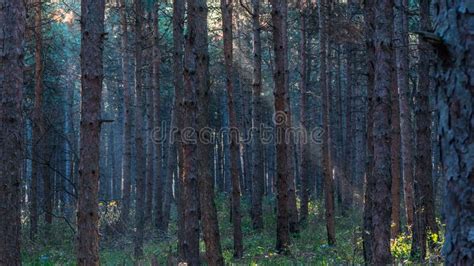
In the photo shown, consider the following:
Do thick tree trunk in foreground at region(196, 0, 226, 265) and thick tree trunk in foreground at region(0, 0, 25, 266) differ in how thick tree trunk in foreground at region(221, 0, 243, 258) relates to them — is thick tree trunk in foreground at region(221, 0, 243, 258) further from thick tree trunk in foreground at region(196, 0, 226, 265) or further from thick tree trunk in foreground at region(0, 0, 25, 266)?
thick tree trunk in foreground at region(0, 0, 25, 266)

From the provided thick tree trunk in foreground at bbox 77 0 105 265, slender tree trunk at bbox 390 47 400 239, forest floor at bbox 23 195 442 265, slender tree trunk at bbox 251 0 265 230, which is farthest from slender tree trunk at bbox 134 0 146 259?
thick tree trunk in foreground at bbox 77 0 105 265

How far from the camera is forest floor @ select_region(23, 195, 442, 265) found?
41.3 ft

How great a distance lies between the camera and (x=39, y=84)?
18016 mm

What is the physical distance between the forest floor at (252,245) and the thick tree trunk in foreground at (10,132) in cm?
305

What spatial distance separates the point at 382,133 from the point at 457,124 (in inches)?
222

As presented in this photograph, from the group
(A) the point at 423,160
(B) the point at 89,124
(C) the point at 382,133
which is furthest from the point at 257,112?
(B) the point at 89,124

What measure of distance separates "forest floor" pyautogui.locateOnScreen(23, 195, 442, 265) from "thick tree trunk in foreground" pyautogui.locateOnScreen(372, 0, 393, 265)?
1602 mm

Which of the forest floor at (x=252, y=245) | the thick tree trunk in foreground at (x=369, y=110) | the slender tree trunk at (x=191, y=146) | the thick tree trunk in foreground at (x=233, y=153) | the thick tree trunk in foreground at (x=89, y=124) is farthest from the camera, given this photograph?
the thick tree trunk in foreground at (x=233, y=153)

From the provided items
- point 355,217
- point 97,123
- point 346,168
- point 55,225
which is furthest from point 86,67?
point 346,168

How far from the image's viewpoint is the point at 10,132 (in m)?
7.11

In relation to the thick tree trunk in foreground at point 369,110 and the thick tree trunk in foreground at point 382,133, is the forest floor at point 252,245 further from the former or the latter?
the thick tree trunk in foreground at point 382,133

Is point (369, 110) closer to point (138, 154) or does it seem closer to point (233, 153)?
point (233, 153)

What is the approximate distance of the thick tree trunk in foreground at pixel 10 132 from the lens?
7043mm

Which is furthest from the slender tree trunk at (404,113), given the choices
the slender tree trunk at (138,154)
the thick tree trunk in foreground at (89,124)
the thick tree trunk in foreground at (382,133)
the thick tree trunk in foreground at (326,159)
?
the thick tree trunk in foreground at (89,124)
